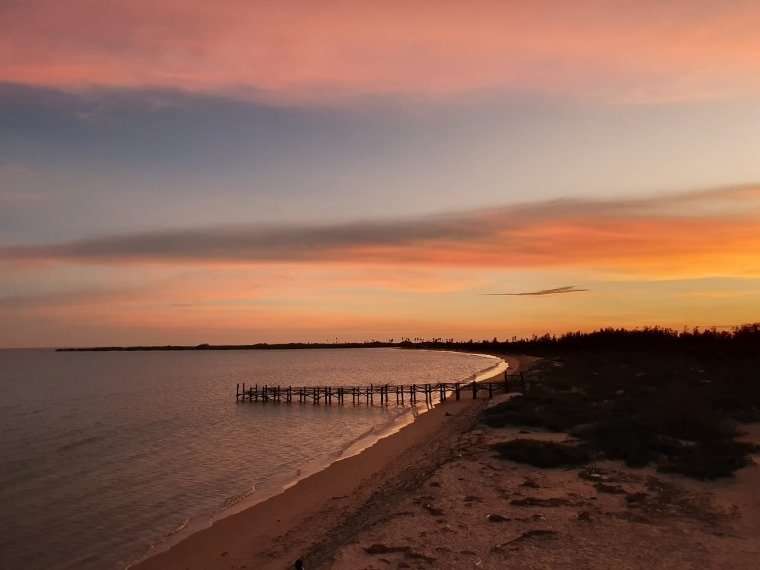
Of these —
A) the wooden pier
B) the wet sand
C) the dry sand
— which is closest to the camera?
the dry sand

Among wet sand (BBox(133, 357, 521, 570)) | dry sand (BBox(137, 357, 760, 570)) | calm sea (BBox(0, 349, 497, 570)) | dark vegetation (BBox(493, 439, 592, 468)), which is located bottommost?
calm sea (BBox(0, 349, 497, 570))

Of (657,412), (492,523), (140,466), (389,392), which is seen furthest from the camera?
(389,392)

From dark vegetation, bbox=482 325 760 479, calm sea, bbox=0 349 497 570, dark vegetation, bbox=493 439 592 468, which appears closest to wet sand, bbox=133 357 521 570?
calm sea, bbox=0 349 497 570

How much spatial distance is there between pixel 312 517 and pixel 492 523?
6.43 m

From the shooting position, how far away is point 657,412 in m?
24.9

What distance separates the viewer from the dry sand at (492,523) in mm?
11633

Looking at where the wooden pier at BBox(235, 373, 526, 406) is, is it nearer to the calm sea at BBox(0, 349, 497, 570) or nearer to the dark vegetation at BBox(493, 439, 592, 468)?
the calm sea at BBox(0, 349, 497, 570)

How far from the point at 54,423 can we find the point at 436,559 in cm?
4610

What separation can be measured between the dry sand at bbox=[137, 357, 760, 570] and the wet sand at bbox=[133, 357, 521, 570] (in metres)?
0.07

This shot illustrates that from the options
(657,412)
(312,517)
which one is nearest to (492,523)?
(312,517)

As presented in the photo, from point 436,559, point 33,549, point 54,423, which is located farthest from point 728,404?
point 54,423

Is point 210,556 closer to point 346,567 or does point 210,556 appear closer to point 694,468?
point 346,567

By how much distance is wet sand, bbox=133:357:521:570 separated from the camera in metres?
14.3

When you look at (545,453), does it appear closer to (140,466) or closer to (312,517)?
(312,517)
